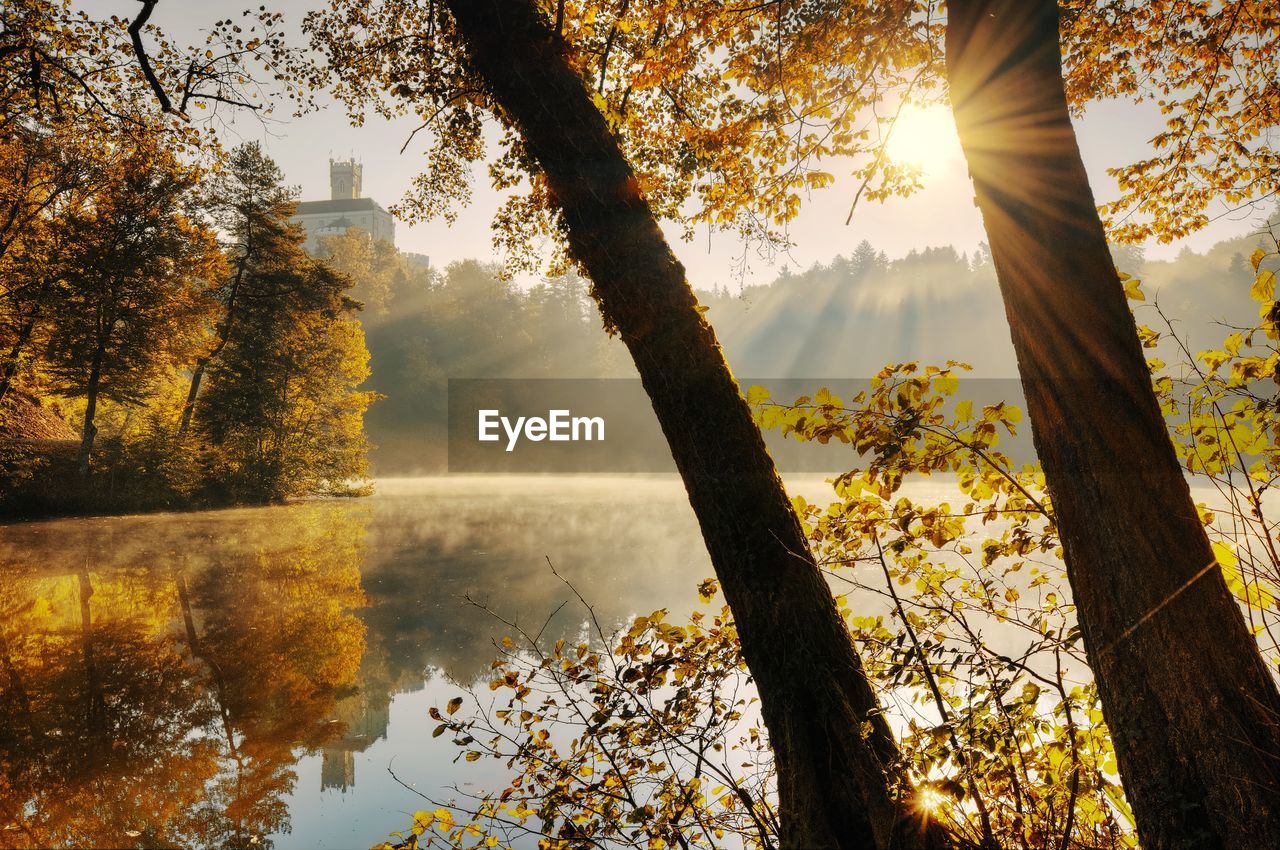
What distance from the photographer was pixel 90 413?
60.2 feet

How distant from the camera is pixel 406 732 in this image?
19.9 ft

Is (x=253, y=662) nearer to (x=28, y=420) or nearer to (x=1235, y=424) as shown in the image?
(x=1235, y=424)

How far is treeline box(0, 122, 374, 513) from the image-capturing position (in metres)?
17.0

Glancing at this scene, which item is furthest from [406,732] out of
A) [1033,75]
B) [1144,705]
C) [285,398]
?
[285,398]

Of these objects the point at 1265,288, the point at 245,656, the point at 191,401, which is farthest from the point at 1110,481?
the point at 191,401

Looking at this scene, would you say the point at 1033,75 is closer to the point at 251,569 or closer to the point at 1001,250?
the point at 1001,250

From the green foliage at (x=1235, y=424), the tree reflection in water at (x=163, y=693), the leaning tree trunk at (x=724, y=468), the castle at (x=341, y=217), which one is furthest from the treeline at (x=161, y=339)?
the castle at (x=341, y=217)

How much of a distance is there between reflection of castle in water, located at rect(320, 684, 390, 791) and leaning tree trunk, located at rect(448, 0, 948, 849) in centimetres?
437

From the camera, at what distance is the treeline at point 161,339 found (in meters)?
17.0

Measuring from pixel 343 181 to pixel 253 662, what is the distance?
115 meters

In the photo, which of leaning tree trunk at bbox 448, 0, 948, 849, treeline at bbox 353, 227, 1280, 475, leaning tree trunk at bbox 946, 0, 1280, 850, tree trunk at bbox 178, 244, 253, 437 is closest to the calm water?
leaning tree trunk at bbox 448, 0, 948, 849

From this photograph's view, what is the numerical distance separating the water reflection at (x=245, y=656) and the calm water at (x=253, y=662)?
0.08 ft

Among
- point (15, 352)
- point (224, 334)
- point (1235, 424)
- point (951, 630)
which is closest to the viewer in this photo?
point (1235, 424)

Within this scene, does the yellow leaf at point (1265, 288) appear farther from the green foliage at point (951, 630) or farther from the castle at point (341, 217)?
the castle at point (341, 217)
